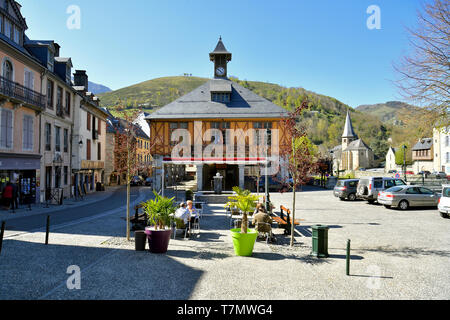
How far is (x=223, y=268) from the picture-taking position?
6.84 m

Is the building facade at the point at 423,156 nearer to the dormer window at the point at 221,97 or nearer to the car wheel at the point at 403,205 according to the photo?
the dormer window at the point at 221,97

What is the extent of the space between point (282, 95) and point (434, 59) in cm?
14414

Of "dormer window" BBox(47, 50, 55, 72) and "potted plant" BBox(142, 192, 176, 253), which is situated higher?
"dormer window" BBox(47, 50, 55, 72)

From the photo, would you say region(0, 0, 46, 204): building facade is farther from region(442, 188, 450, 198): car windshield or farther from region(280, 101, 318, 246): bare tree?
region(442, 188, 450, 198): car windshield

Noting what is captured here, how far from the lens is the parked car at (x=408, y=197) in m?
16.8

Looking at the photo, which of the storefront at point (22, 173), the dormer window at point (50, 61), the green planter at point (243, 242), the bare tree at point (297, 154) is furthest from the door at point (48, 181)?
the bare tree at point (297, 154)

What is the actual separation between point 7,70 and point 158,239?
1514 centimetres

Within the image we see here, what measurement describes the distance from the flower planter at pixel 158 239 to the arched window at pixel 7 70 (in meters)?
14.5

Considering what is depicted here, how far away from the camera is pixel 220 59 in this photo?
38.6m

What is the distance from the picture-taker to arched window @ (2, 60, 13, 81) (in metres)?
16.4

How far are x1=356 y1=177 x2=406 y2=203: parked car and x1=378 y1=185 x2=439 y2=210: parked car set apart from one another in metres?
1.76

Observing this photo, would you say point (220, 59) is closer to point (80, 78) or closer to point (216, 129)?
point (216, 129)

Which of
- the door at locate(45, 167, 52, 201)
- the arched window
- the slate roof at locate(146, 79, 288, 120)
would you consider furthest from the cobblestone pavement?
the slate roof at locate(146, 79, 288, 120)

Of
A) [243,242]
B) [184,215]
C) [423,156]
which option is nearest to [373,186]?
[184,215]
